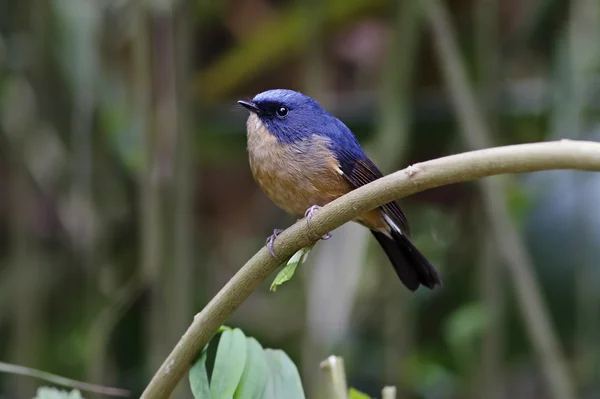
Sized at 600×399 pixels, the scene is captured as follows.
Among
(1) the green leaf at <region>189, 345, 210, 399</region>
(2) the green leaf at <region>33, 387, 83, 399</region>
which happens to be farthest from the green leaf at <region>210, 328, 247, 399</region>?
(2) the green leaf at <region>33, 387, 83, 399</region>

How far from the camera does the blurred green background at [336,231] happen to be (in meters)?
1.74

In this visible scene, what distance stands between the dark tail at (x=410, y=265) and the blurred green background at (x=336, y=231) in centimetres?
34

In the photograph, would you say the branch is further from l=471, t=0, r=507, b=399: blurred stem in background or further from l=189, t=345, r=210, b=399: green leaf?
l=471, t=0, r=507, b=399: blurred stem in background

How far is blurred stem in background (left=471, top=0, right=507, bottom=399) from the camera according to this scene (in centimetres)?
184

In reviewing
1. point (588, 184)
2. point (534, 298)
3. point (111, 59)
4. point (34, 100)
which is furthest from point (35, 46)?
point (588, 184)

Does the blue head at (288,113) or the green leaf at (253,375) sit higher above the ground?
the blue head at (288,113)

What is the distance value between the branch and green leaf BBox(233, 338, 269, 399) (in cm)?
6

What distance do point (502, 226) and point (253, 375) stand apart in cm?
111

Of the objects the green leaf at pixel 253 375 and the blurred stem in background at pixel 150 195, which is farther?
the blurred stem in background at pixel 150 195

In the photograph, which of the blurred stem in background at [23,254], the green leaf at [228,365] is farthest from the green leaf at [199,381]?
the blurred stem in background at [23,254]

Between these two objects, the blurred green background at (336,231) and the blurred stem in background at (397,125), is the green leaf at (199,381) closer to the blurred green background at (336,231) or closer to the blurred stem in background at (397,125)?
the blurred green background at (336,231)

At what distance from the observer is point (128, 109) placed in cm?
230

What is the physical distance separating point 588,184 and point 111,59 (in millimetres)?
1546

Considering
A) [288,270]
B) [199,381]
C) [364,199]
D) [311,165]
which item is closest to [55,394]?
[199,381]
